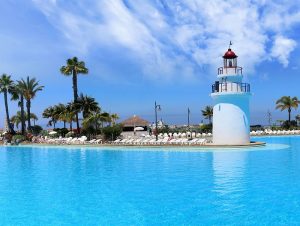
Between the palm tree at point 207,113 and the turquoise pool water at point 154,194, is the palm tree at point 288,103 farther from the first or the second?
the turquoise pool water at point 154,194

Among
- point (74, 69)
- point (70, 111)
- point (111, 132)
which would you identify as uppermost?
point (74, 69)

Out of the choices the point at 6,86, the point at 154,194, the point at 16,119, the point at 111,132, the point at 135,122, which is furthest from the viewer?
the point at 16,119

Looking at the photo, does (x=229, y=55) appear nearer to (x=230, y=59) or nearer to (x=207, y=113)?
(x=230, y=59)

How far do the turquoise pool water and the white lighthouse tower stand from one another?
9744 mm

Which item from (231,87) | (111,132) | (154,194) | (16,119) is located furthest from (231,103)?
(16,119)

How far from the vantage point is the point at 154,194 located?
1207 cm

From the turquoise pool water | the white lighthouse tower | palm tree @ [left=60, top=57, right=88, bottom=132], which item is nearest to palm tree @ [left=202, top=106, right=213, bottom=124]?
palm tree @ [left=60, top=57, right=88, bottom=132]

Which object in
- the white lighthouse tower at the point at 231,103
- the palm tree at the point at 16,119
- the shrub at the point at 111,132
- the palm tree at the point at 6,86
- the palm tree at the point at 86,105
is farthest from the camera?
the palm tree at the point at 16,119

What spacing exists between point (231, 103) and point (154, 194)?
734 inches

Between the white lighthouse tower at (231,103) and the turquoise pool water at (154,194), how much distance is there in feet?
32.0

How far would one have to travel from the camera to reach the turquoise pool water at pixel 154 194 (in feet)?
31.0

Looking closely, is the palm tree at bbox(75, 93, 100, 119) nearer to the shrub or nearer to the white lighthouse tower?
the shrub

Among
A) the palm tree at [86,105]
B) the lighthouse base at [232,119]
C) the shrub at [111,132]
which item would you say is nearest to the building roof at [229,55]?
the lighthouse base at [232,119]

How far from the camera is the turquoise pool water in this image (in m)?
9.45
